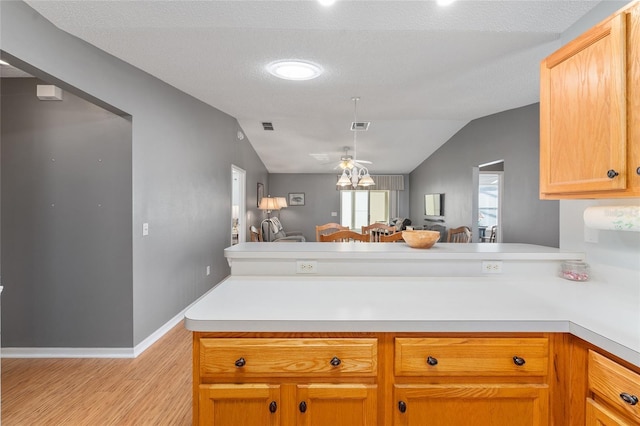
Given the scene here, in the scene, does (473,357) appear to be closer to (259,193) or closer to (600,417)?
(600,417)

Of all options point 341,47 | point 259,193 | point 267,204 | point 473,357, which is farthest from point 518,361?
point 259,193

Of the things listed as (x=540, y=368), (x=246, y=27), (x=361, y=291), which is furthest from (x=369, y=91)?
(x=540, y=368)

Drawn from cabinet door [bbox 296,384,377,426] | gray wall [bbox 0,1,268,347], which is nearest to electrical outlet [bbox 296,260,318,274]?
cabinet door [bbox 296,384,377,426]

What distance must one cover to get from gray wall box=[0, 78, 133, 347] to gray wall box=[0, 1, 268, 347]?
0.23 feet

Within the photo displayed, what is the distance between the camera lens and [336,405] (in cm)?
107

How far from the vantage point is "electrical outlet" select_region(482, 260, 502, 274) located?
5.59 feet

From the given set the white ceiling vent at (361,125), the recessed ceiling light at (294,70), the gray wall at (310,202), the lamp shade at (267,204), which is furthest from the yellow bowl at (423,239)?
the gray wall at (310,202)

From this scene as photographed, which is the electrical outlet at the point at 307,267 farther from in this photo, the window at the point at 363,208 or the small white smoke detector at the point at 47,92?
the window at the point at 363,208

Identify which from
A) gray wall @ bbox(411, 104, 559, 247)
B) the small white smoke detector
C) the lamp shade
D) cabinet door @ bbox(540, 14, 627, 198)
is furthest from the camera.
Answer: the lamp shade

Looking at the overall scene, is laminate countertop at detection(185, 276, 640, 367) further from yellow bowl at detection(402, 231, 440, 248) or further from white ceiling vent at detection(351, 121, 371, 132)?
white ceiling vent at detection(351, 121, 371, 132)

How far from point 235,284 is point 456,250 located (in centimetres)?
126

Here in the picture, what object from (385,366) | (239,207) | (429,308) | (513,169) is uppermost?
(513,169)

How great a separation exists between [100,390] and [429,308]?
229 cm

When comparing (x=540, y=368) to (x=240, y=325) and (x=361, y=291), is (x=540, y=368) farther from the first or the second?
(x=240, y=325)
